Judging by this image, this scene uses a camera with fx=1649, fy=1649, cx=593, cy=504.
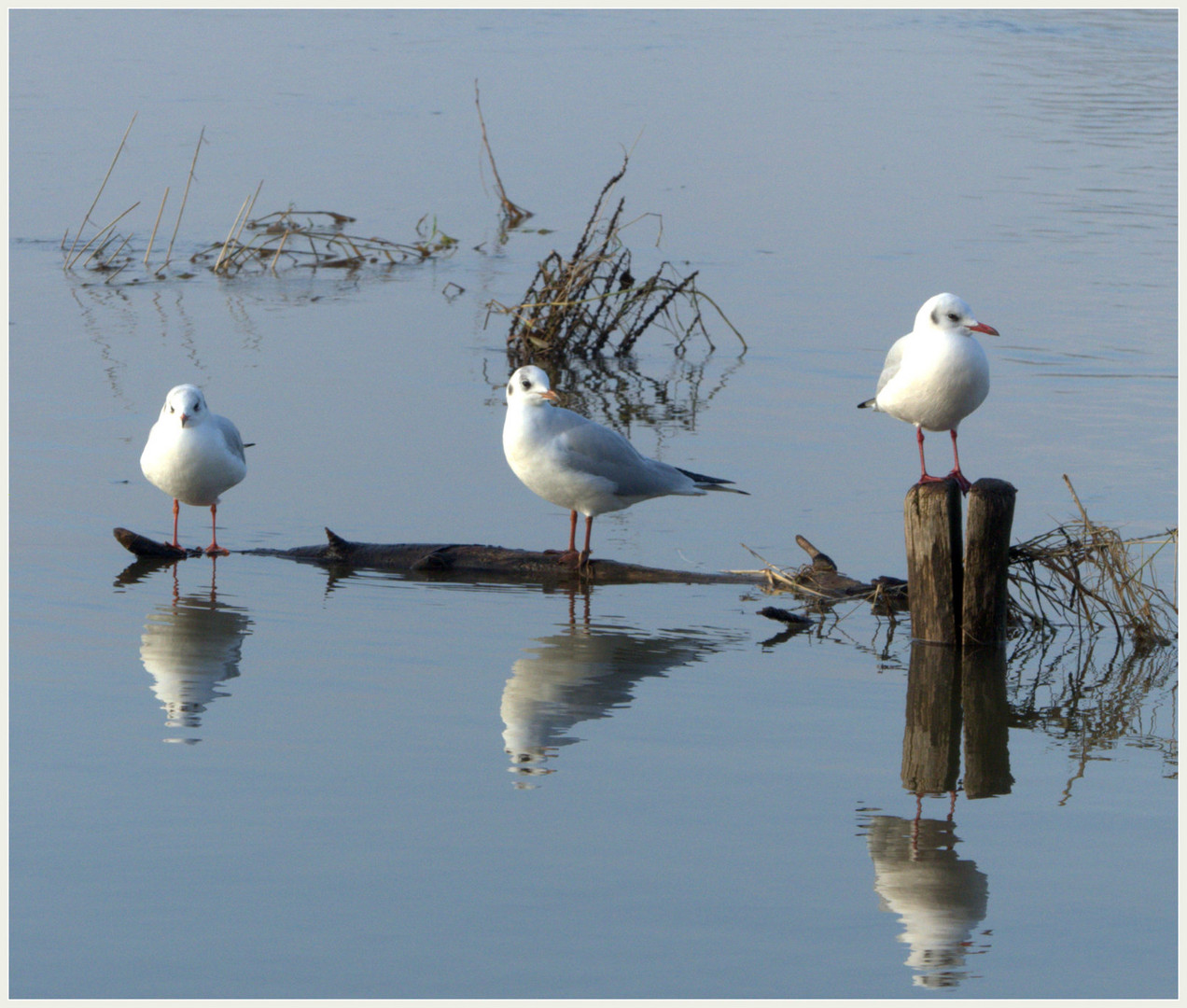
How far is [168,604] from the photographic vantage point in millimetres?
7461

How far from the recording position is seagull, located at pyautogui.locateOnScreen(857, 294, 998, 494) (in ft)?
23.1

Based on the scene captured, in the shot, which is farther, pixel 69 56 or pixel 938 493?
pixel 69 56

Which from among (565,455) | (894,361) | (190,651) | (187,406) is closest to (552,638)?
(565,455)

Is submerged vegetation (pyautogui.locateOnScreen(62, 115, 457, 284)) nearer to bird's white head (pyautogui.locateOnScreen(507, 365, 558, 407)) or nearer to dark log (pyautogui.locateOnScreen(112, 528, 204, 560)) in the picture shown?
dark log (pyautogui.locateOnScreen(112, 528, 204, 560))

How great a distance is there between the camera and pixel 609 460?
308 inches

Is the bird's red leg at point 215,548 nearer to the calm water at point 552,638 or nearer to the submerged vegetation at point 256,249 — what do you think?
the calm water at point 552,638

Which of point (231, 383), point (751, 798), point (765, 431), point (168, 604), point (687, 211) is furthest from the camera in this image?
point (687, 211)

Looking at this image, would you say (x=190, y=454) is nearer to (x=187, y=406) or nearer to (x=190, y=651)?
(x=187, y=406)

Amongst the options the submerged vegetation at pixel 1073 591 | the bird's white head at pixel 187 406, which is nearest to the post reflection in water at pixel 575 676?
the submerged vegetation at pixel 1073 591

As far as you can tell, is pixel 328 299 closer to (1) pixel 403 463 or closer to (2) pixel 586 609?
(1) pixel 403 463

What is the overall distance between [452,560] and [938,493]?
2.30 metres

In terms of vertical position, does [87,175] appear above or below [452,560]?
above

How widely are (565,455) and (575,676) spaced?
1.44 meters

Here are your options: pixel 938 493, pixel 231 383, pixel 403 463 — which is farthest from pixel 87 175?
pixel 938 493
